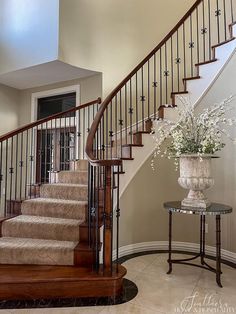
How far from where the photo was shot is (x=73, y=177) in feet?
12.2

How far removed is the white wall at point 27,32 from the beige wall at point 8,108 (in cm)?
72

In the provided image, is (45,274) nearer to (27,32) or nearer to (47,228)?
(47,228)

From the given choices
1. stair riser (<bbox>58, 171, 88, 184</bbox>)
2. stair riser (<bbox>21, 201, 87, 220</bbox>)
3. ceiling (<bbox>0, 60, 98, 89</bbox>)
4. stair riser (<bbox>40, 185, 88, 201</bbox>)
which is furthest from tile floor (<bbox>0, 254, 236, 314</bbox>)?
ceiling (<bbox>0, 60, 98, 89</bbox>)

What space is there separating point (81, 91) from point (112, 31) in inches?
48.5

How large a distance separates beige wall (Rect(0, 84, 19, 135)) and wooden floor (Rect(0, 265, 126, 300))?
11.7 feet

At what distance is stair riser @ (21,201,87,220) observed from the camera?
300 cm

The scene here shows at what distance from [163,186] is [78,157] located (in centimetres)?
182

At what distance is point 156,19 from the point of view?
15.4ft

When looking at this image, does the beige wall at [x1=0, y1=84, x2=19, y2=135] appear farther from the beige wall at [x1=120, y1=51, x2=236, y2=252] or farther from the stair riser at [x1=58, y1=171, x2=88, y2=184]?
the beige wall at [x1=120, y1=51, x2=236, y2=252]

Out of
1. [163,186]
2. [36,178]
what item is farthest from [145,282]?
[36,178]

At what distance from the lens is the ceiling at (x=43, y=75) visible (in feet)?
13.8

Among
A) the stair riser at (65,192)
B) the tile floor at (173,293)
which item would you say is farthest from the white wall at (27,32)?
the tile floor at (173,293)

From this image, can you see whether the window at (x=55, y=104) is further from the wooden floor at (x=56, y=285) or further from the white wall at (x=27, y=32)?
the wooden floor at (x=56, y=285)

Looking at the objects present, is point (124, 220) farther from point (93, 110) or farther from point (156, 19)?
point (156, 19)
